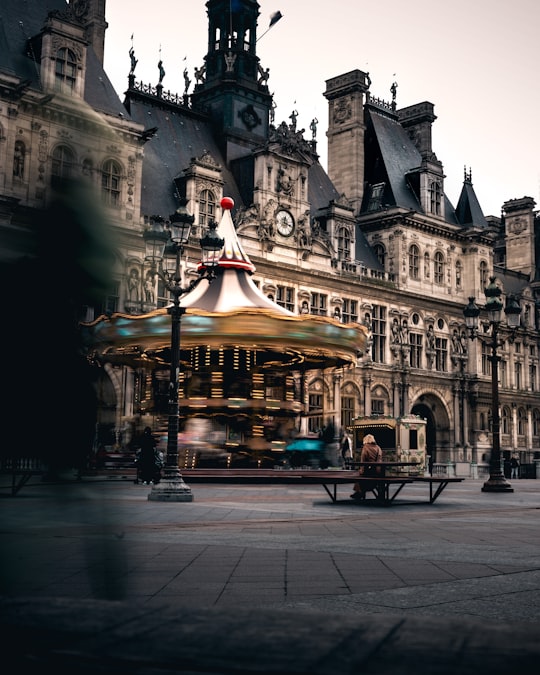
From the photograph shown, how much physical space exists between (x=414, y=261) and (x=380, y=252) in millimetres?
1900

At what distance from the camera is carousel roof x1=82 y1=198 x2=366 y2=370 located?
26391mm

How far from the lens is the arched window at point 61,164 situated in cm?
168

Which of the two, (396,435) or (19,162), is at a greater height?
(396,435)

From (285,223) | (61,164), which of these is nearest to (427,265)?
(285,223)

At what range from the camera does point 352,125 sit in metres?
51.0

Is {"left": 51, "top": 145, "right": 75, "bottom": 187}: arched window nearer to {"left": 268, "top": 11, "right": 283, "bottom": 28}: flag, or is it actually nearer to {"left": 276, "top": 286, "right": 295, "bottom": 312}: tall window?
{"left": 276, "top": 286, "right": 295, "bottom": 312}: tall window

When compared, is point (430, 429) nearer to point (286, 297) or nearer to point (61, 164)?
point (286, 297)

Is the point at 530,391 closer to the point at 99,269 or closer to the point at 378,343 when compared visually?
the point at 378,343

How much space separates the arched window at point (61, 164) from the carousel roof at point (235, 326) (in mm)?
22771

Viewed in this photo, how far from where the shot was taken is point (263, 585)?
6.40 meters

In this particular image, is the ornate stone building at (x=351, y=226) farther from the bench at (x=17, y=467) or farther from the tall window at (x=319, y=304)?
the bench at (x=17, y=467)

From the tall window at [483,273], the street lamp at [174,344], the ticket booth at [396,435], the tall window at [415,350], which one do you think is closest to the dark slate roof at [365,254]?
the tall window at [415,350]

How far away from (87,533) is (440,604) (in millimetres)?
4203

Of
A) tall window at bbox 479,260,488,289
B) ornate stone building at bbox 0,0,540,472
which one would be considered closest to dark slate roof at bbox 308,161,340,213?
ornate stone building at bbox 0,0,540,472
